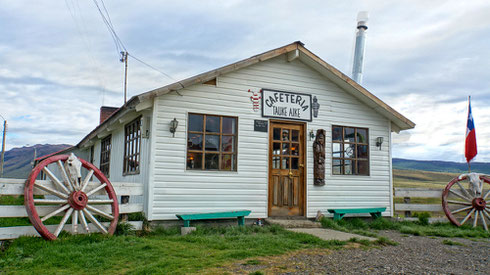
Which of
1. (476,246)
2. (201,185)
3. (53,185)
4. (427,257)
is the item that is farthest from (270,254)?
(476,246)

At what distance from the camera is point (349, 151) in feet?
35.3

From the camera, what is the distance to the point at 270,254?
5.97 meters

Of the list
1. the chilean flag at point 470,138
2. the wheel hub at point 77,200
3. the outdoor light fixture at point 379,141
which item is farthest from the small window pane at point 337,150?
the wheel hub at point 77,200

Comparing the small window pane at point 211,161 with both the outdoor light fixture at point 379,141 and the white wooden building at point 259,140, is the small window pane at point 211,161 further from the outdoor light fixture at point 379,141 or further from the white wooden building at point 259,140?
the outdoor light fixture at point 379,141

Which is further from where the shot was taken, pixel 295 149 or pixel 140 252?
pixel 295 149

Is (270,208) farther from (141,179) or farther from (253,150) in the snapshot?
(141,179)

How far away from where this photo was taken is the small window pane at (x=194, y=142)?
8.91 m

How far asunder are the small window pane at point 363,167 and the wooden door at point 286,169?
1796mm

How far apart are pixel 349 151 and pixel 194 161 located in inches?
170

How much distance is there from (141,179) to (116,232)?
5.11ft

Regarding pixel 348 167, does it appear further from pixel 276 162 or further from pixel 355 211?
pixel 276 162

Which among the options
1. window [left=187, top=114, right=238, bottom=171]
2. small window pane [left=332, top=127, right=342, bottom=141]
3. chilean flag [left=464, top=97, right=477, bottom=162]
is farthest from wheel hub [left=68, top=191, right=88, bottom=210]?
chilean flag [left=464, top=97, right=477, bottom=162]

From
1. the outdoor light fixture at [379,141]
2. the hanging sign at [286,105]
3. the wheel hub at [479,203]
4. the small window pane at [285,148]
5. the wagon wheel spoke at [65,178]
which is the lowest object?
the wheel hub at [479,203]

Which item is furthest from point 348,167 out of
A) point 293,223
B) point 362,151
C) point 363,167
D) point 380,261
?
point 380,261
